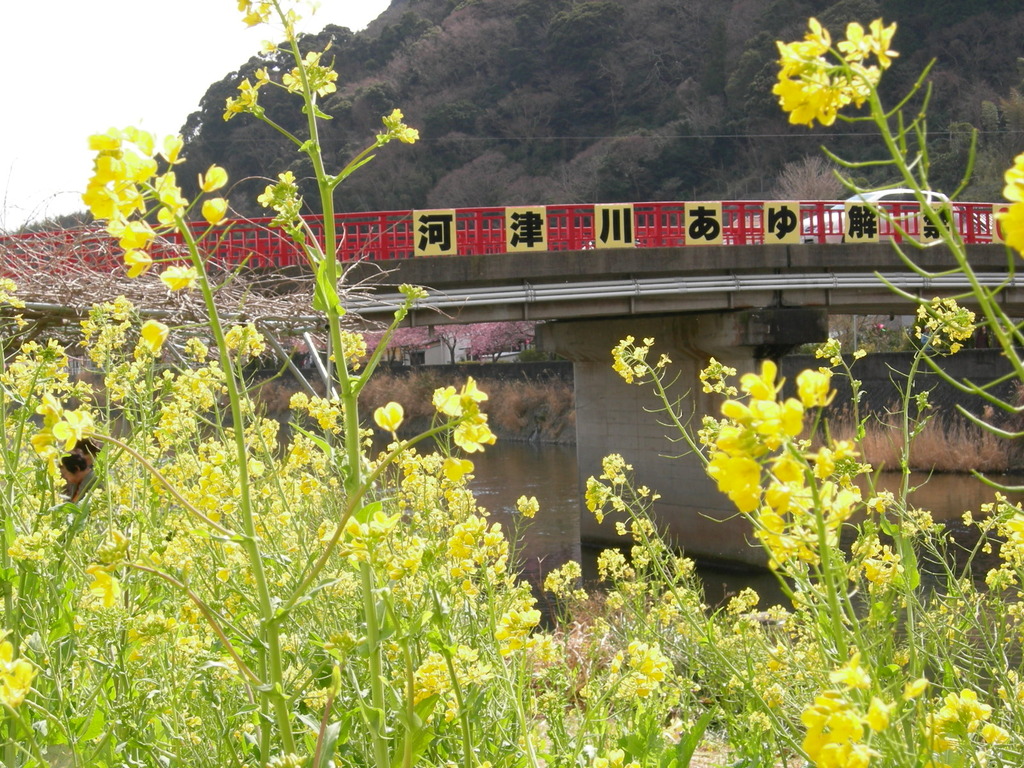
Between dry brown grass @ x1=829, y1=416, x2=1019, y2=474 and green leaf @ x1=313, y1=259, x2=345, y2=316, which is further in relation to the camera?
dry brown grass @ x1=829, y1=416, x2=1019, y2=474

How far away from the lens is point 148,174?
4.33 feet

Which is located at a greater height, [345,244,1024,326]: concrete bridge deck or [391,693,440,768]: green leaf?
[345,244,1024,326]: concrete bridge deck

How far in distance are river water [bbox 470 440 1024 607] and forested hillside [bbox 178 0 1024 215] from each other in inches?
724

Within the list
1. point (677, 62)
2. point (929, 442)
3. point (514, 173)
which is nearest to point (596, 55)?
point (677, 62)

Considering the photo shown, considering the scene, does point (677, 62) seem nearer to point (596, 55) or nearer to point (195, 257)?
point (596, 55)

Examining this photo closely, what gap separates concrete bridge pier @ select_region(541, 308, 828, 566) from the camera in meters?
15.5

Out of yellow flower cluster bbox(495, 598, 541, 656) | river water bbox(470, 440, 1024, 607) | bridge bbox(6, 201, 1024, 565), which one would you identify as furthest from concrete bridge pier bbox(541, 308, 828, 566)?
yellow flower cluster bbox(495, 598, 541, 656)

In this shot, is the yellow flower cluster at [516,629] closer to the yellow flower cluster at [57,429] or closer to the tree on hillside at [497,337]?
the yellow flower cluster at [57,429]

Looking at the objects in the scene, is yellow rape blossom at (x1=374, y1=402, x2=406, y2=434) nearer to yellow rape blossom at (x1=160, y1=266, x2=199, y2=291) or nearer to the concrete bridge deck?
yellow rape blossom at (x1=160, y1=266, x2=199, y2=291)

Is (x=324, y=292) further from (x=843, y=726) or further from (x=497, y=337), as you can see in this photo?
(x=497, y=337)

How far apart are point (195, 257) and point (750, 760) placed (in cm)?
166

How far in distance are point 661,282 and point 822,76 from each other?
1366 centimetres

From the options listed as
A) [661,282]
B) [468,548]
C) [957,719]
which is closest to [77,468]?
[468,548]

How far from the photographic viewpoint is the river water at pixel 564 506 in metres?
14.1
